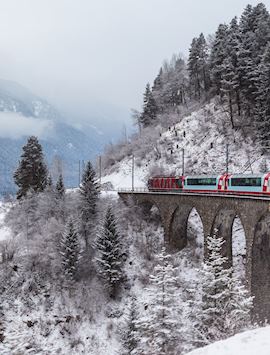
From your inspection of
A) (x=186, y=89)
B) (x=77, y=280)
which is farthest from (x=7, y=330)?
(x=186, y=89)

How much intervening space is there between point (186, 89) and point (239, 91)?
33.3 metres

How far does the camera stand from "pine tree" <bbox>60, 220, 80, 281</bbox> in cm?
3933

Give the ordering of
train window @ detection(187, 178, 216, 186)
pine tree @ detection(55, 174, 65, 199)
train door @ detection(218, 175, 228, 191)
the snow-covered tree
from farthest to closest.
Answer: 1. pine tree @ detection(55, 174, 65, 199)
2. train window @ detection(187, 178, 216, 186)
3. train door @ detection(218, 175, 228, 191)
4. the snow-covered tree

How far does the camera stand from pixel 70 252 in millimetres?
39688

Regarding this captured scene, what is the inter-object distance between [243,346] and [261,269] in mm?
19574

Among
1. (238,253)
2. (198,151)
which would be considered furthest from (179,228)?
(198,151)

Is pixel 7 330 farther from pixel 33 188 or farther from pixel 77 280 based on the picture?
pixel 33 188

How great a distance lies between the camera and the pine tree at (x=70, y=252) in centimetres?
3933

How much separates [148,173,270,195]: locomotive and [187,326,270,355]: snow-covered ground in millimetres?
19535

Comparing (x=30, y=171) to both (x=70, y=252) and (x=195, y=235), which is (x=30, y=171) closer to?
(x=70, y=252)

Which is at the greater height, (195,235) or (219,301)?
(195,235)

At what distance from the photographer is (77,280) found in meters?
40.4

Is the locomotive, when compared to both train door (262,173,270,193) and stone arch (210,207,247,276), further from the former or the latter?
stone arch (210,207,247,276)

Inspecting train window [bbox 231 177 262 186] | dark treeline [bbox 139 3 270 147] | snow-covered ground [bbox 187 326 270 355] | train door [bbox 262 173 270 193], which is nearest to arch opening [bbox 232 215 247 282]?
train window [bbox 231 177 262 186]
